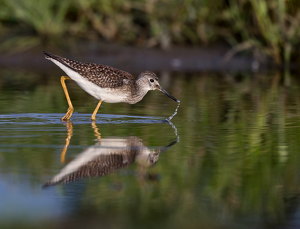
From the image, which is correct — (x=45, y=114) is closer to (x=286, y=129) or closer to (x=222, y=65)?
(x=286, y=129)

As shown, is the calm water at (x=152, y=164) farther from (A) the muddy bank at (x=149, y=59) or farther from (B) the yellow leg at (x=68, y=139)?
(A) the muddy bank at (x=149, y=59)

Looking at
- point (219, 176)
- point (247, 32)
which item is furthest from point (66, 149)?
point (247, 32)

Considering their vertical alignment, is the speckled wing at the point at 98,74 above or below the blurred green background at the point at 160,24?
below

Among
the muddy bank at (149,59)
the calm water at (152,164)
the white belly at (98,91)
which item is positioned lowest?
the calm water at (152,164)

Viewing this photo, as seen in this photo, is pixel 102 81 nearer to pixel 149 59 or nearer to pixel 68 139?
pixel 68 139

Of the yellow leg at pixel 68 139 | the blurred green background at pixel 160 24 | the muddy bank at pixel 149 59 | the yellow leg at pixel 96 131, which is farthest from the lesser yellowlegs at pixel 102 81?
the blurred green background at pixel 160 24

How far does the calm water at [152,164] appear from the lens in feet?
13.0

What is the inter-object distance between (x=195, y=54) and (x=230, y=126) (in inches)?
324

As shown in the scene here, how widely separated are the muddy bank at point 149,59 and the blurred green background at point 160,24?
23 cm

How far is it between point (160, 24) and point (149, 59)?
916 millimetres

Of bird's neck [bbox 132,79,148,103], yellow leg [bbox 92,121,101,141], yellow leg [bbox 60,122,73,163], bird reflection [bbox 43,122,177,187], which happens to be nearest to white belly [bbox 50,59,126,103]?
bird's neck [bbox 132,79,148,103]

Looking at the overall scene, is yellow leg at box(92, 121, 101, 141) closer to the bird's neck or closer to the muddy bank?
the bird's neck

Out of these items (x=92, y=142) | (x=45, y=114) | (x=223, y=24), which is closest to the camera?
(x=92, y=142)

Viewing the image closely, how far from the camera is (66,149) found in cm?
596
